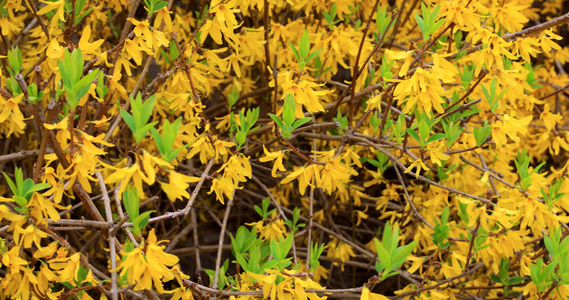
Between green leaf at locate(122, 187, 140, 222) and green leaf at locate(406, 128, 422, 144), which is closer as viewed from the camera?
green leaf at locate(122, 187, 140, 222)

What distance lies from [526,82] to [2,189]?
9.04 feet

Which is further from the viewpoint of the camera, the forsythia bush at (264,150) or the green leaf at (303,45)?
the green leaf at (303,45)

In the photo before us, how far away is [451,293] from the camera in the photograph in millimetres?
2080

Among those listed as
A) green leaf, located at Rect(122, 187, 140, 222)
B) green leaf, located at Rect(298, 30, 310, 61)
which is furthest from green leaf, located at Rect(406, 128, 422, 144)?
green leaf, located at Rect(122, 187, 140, 222)

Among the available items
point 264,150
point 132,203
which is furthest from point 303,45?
point 132,203

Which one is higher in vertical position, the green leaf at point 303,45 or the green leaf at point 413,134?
the green leaf at point 303,45

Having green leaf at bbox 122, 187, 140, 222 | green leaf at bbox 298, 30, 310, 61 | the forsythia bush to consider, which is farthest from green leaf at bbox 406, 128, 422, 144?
green leaf at bbox 122, 187, 140, 222

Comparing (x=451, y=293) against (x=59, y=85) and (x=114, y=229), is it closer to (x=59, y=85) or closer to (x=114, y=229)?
(x=114, y=229)

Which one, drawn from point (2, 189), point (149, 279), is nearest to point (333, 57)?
point (149, 279)

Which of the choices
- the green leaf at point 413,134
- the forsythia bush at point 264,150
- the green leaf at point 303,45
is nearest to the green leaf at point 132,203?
the forsythia bush at point 264,150

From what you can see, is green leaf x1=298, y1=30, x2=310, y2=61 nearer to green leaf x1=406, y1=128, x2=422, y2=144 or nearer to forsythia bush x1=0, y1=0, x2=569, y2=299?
forsythia bush x1=0, y1=0, x2=569, y2=299

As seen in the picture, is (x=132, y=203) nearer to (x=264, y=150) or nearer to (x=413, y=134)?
(x=264, y=150)

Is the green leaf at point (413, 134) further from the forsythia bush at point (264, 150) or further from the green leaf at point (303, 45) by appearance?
the green leaf at point (303, 45)

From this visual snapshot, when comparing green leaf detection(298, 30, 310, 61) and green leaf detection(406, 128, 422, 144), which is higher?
green leaf detection(298, 30, 310, 61)
